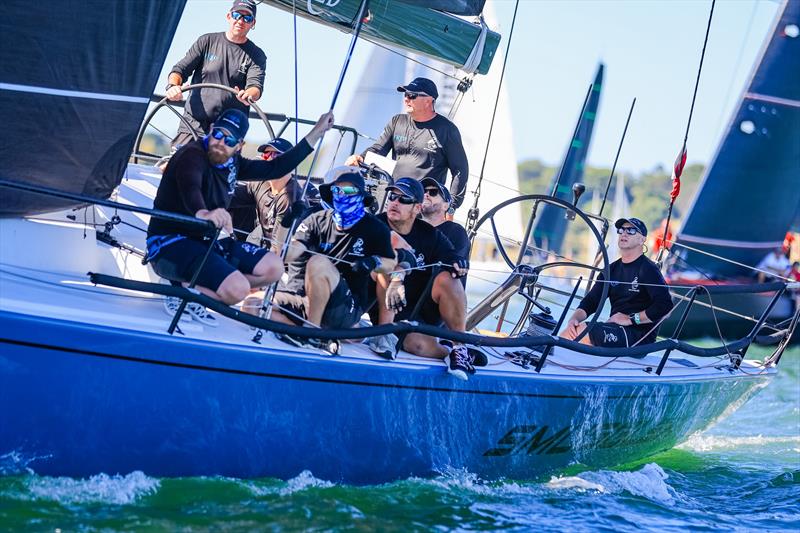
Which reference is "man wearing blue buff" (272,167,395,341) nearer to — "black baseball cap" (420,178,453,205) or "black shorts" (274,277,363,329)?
"black shorts" (274,277,363,329)

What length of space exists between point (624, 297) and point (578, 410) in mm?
1186

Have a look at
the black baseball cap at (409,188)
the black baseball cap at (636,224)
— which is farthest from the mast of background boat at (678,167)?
the black baseball cap at (409,188)

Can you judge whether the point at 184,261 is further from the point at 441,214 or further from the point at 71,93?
the point at 441,214

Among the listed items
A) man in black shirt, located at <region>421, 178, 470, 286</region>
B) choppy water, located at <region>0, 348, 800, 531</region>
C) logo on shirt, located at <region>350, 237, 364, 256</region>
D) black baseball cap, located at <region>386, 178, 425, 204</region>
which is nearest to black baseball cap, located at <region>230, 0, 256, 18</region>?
man in black shirt, located at <region>421, 178, 470, 286</region>

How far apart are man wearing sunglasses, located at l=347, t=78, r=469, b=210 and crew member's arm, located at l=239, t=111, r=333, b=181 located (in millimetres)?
1723

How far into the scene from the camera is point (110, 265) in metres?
5.92

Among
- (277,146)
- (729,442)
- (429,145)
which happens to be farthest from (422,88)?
(729,442)

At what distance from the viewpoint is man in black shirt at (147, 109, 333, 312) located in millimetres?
5078

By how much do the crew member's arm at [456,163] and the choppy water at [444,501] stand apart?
2.03m

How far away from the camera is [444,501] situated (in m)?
5.76

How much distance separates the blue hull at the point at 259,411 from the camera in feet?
15.3

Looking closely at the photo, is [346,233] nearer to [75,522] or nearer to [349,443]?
[349,443]

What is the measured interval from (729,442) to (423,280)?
4.58 meters

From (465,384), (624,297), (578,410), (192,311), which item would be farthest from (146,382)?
(624,297)
